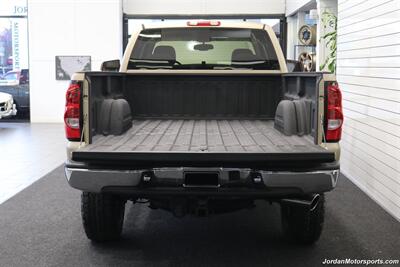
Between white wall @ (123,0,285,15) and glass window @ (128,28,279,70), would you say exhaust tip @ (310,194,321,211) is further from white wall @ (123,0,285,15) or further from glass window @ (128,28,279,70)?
white wall @ (123,0,285,15)

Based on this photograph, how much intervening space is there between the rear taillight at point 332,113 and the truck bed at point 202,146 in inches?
5.9

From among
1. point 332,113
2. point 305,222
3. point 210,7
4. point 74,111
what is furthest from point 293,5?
point 74,111

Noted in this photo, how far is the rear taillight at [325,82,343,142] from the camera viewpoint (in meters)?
3.46

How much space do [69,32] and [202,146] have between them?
1127 cm

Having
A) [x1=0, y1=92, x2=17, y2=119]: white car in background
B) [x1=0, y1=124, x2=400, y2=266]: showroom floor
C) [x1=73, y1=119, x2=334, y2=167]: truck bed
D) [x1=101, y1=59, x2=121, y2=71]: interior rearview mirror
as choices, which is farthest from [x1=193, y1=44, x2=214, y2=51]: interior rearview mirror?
[x1=0, y1=92, x2=17, y2=119]: white car in background

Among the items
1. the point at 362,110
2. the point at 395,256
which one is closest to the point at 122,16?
the point at 362,110

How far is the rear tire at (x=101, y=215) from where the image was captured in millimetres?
3832

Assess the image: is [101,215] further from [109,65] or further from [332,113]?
[109,65]

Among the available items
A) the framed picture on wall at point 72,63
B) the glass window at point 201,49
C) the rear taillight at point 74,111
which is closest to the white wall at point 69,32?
the framed picture on wall at point 72,63

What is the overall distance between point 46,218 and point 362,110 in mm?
3639

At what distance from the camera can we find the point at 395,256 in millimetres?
3916

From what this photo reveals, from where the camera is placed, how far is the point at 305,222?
3986mm

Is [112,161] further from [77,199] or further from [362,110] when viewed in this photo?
[362,110]

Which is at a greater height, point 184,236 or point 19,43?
point 19,43
